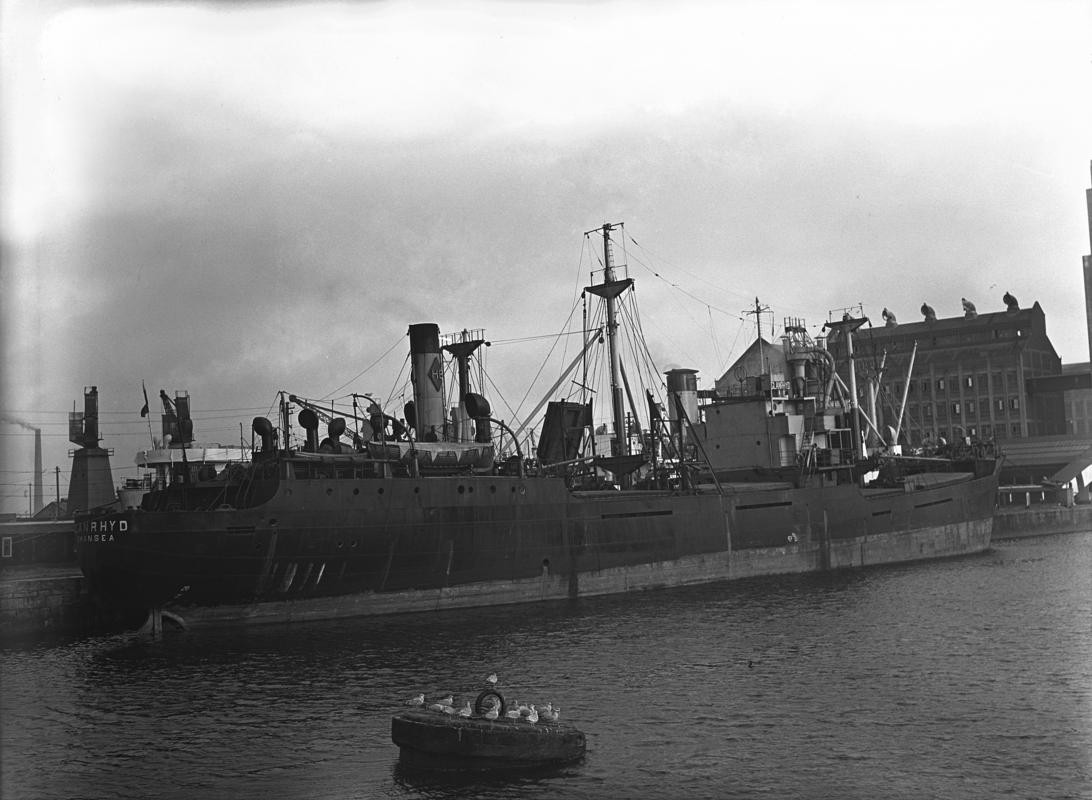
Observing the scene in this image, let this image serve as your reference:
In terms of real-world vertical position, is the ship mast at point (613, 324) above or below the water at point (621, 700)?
above

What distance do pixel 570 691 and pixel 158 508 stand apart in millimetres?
15229

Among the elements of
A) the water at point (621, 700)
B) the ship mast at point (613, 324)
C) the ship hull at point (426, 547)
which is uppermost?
the ship mast at point (613, 324)

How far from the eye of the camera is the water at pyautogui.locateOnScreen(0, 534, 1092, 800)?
1661cm

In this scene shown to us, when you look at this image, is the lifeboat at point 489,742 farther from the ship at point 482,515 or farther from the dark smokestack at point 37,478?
the dark smokestack at point 37,478

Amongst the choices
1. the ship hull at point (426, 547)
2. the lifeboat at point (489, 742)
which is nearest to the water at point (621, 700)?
the lifeboat at point (489, 742)

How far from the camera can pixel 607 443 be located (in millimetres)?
78250

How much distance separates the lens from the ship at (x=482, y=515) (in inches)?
1152

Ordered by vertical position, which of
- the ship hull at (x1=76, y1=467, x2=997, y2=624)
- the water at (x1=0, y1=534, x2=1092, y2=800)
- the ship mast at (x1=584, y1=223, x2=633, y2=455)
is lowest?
the water at (x1=0, y1=534, x2=1092, y2=800)

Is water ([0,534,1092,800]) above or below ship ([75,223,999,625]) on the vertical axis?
below

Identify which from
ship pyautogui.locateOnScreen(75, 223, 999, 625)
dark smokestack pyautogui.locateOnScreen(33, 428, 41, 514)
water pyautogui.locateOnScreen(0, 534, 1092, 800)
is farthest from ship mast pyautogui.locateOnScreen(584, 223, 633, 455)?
dark smokestack pyautogui.locateOnScreen(33, 428, 41, 514)

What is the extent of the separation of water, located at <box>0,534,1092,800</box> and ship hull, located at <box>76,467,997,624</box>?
1.10 meters

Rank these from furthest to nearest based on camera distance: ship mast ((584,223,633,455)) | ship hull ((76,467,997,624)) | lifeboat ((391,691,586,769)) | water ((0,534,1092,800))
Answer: ship mast ((584,223,633,455))
ship hull ((76,467,997,624))
lifeboat ((391,691,586,769))
water ((0,534,1092,800))

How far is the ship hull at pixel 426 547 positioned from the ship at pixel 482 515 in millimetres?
56

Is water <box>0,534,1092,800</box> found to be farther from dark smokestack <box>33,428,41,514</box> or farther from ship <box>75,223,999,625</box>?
dark smokestack <box>33,428,41,514</box>
